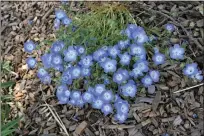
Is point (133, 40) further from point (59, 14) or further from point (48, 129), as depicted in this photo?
point (48, 129)

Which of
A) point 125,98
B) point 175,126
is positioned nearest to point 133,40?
point 125,98

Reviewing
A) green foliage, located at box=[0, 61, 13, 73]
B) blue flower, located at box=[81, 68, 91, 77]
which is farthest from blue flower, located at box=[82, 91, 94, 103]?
green foliage, located at box=[0, 61, 13, 73]

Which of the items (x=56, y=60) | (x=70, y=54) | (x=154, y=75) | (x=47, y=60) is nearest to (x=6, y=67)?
(x=47, y=60)

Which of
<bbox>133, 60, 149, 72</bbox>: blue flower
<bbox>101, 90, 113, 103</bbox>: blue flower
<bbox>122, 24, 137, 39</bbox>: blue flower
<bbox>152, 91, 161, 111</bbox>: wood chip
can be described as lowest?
<bbox>152, 91, 161, 111</bbox>: wood chip

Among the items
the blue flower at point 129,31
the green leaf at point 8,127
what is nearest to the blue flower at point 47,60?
the green leaf at point 8,127

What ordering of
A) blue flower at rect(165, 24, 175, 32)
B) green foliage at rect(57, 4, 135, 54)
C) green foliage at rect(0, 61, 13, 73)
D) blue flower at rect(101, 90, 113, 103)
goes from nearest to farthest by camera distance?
blue flower at rect(101, 90, 113, 103)
green foliage at rect(57, 4, 135, 54)
blue flower at rect(165, 24, 175, 32)
green foliage at rect(0, 61, 13, 73)

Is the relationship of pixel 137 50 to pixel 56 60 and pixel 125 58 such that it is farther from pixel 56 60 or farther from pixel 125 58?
pixel 56 60

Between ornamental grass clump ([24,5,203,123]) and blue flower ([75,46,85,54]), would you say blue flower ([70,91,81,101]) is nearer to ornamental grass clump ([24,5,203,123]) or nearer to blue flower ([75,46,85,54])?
ornamental grass clump ([24,5,203,123])
